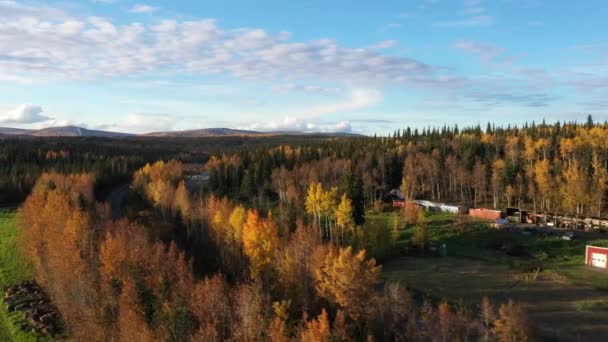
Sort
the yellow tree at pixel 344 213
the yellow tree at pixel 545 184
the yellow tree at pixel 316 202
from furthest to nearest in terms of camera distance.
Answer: the yellow tree at pixel 545 184, the yellow tree at pixel 316 202, the yellow tree at pixel 344 213

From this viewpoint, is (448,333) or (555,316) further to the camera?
(555,316)

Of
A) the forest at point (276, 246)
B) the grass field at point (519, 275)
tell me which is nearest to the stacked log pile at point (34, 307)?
the forest at point (276, 246)

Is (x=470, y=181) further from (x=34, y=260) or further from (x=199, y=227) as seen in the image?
(x=34, y=260)

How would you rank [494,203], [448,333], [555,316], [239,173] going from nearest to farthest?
1. [448,333]
2. [555,316]
3. [494,203]
4. [239,173]

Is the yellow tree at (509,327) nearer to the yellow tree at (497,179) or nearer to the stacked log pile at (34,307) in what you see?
the stacked log pile at (34,307)

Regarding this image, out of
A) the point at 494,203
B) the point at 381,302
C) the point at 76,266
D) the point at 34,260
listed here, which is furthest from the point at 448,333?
the point at 494,203

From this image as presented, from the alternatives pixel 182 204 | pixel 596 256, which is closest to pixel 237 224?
pixel 182 204
